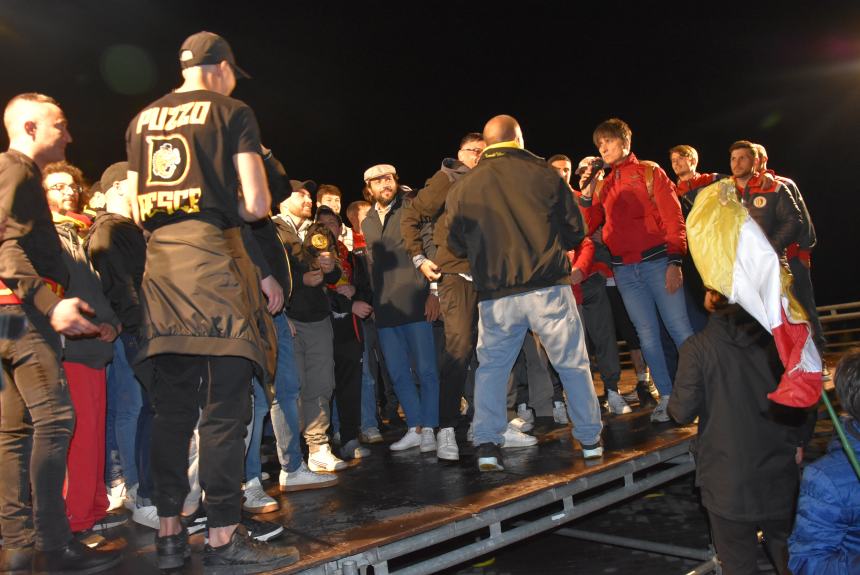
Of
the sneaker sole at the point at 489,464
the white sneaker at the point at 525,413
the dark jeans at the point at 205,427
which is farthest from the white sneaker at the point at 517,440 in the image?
the dark jeans at the point at 205,427

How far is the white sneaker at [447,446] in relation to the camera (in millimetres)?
4133

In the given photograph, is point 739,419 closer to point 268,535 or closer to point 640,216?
point 268,535

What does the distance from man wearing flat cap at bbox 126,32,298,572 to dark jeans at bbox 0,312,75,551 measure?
0.43 metres

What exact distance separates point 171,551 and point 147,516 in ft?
2.89

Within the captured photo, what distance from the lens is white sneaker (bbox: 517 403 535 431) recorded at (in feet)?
17.4

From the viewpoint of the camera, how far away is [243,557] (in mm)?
2562

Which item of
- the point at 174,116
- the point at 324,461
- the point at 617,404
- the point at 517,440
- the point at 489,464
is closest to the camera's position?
the point at 174,116

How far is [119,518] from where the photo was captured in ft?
11.8

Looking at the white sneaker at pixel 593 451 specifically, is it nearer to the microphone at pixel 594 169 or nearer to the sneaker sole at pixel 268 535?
the sneaker sole at pixel 268 535

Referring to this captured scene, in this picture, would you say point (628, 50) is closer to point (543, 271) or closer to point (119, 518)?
point (543, 271)

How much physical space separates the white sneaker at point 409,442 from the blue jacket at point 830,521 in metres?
3.06

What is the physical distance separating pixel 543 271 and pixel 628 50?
18.6m

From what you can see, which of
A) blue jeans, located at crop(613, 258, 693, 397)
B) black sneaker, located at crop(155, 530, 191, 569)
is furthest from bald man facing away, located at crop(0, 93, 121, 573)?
blue jeans, located at crop(613, 258, 693, 397)

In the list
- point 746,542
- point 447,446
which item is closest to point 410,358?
point 447,446
